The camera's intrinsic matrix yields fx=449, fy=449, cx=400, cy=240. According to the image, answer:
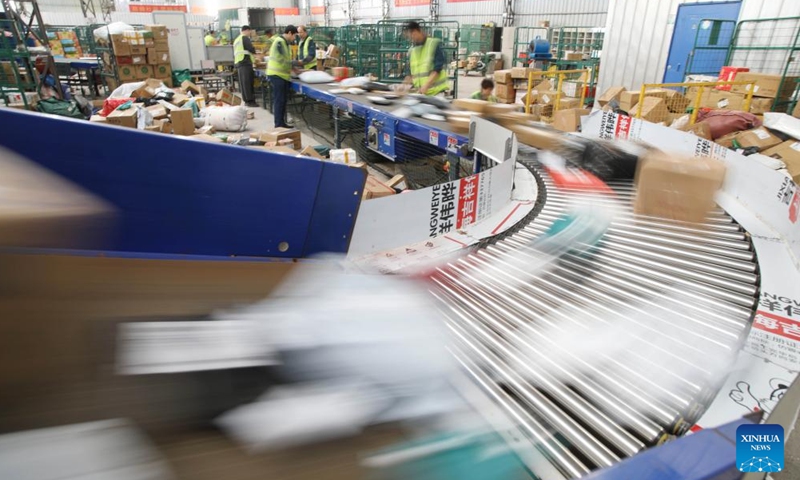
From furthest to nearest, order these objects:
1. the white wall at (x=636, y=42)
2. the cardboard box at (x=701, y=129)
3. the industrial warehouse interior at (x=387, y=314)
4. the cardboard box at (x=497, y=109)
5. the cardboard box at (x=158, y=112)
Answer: the white wall at (x=636, y=42) < the cardboard box at (x=158, y=112) < the cardboard box at (x=701, y=129) < the cardboard box at (x=497, y=109) < the industrial warehouse interior at (x=387, y=314)

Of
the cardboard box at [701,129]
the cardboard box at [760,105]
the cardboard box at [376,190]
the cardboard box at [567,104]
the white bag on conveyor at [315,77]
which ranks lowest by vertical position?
the cardboard box at [376,190]

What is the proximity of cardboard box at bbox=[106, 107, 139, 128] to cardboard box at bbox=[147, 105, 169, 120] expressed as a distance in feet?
0.95

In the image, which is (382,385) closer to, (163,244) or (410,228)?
(163,244)

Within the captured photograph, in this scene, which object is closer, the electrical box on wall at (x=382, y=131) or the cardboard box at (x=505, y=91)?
the electrical box on wall at (x=382, y=131)

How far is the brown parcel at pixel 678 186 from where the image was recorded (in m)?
1.61

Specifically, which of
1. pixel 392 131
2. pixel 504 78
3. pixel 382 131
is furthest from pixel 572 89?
pixel 392 131

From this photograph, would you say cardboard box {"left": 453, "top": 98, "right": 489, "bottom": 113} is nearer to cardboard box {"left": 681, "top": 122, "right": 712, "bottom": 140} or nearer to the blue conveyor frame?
the blue conveyor frame

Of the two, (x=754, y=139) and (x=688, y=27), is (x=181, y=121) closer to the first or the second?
(x=754, y=139)

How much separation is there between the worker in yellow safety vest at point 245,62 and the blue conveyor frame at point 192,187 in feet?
26.6

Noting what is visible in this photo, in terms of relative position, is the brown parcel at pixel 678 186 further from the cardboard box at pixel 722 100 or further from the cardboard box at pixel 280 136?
the cardboard box at pixel 722 100

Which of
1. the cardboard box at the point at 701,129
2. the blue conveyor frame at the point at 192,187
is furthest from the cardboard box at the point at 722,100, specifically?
the blue conveyor frame at the point at 192,187

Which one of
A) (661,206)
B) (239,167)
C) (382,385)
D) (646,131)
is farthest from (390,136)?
(382,385)

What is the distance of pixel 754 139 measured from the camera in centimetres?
521

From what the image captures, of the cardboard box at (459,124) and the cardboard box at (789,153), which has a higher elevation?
the cardboard box at (459,124)
